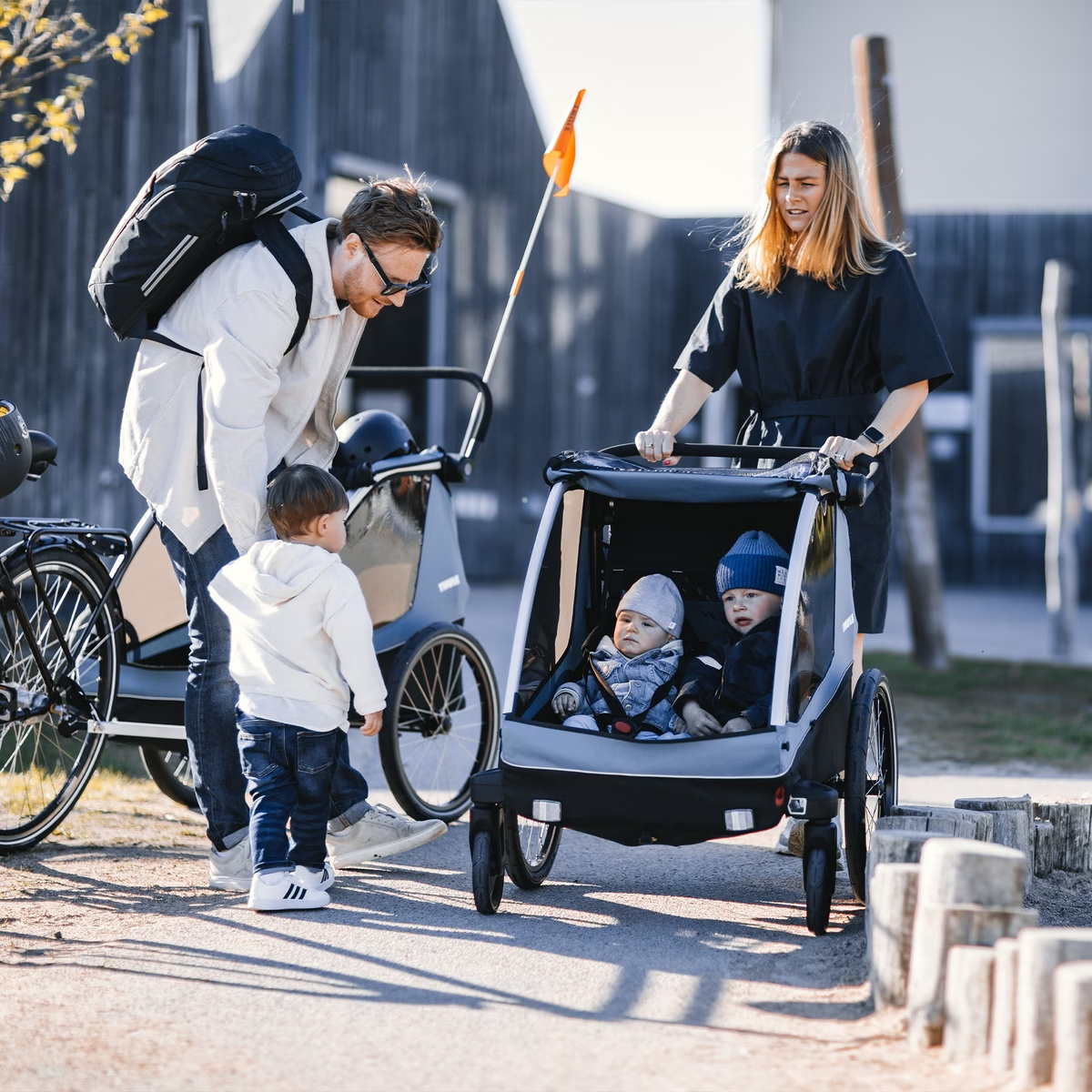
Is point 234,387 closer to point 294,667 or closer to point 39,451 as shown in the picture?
point 294,667

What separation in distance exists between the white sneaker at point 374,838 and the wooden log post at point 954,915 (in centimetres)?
184

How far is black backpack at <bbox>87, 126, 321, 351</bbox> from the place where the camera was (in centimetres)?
390

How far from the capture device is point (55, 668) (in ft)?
14.7

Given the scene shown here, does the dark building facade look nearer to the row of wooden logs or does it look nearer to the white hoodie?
the white hoodie

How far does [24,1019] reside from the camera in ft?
9.95

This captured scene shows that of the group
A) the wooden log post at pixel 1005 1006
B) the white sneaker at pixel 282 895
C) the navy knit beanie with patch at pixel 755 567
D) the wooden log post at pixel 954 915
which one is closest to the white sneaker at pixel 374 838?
the white sneaker at pixel 282 895

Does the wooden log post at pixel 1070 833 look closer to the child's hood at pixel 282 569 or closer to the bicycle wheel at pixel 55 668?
the child's hood at pixel 282 569

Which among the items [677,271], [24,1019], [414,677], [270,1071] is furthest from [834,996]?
[677,271]

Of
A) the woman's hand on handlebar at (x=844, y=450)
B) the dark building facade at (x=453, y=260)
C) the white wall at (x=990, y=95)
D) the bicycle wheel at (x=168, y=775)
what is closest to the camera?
the woman's hand on handlebar at (x=844, y=450)

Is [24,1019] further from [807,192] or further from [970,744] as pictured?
[970,744]

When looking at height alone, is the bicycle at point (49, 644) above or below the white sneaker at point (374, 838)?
above

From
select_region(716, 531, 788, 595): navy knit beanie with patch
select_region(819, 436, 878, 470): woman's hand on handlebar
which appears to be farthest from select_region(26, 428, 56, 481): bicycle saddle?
select_region(819, 436, 878, 470): woman's hand on handlebar

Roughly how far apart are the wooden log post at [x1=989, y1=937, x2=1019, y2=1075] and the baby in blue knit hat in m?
1.01

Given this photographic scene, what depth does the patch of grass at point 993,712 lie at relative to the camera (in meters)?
6.71
